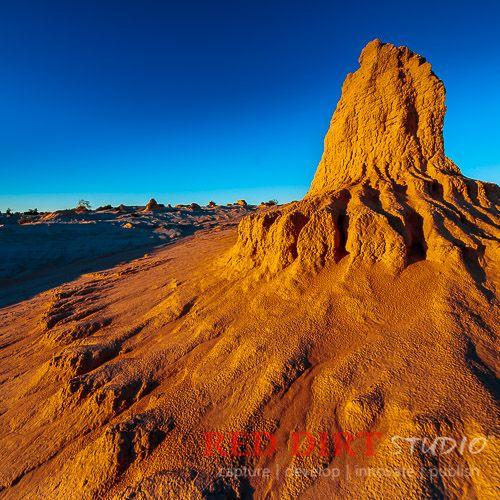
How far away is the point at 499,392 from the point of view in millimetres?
2881

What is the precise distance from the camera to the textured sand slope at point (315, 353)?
2.74 metres

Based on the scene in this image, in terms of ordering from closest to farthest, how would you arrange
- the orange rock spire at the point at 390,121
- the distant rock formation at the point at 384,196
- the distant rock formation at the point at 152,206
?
the distant rock formation at the point at 384,196 < the orange rock spire at the point at 390,121 < the distant rock formation at the point at 152,206

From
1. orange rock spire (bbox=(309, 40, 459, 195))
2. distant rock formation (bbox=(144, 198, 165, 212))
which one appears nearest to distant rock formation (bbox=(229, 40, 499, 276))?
orange rock spire (bbox=(309, 40, 459, 195))

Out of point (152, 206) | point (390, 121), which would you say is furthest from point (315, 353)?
point (152, 206)

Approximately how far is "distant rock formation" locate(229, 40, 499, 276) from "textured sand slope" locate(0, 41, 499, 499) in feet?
0.12

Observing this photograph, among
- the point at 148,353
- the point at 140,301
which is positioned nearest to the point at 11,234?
the point at 140,301

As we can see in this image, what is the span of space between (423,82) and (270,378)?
24.3 feet

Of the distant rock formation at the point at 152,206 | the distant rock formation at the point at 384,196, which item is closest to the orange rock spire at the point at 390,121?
the distant rock formation at the point at 384,196

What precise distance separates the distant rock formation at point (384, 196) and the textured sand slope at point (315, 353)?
0.04 m

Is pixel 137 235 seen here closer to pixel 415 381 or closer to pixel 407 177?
pixel 407 177

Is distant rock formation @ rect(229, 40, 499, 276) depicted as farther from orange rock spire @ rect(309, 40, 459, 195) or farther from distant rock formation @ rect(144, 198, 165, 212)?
distant rock formation @ rect(144, 198, 165, 212)

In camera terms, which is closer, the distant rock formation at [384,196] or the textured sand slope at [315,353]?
the textured sand slope at [315,353]

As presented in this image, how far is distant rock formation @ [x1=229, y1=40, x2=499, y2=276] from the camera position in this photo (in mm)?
4773

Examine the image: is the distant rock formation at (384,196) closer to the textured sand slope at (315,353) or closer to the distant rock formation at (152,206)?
the textured sand slope at (315,353)
